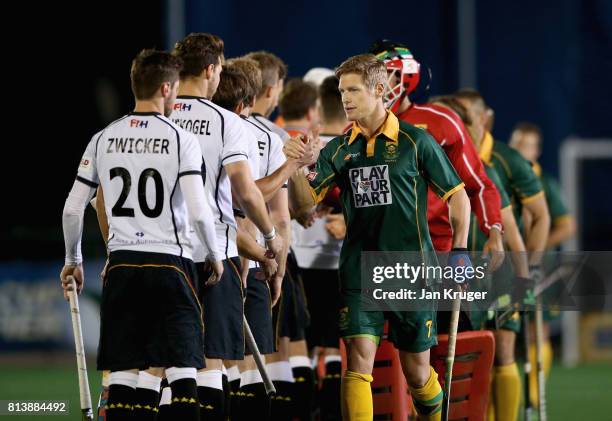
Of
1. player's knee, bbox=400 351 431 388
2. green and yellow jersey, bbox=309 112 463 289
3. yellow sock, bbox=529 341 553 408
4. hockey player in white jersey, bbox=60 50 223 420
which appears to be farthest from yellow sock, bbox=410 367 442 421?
yellow sock, bbox=529 341 553 408

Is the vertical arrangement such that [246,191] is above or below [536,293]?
above

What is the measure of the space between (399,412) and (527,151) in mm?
4521

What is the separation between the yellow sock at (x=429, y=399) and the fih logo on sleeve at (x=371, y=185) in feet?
2.71

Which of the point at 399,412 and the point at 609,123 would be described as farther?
the point at 609,123

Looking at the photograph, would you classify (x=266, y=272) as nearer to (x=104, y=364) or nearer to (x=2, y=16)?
(x=104, y=364)

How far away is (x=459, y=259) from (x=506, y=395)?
1.79 meters

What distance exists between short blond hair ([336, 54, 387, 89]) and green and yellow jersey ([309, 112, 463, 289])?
0.19 meters

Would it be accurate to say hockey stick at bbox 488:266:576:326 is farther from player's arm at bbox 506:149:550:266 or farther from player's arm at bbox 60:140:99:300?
player's arm at bbox 60:140:99:300

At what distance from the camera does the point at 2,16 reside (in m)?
23.1

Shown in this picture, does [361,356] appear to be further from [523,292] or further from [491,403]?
[491,403]

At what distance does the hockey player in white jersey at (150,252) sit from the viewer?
559cm

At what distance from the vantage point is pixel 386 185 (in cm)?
612

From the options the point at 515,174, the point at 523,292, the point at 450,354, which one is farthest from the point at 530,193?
the point at 450,354

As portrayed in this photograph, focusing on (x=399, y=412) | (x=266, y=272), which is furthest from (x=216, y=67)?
(x=399, y=412)
